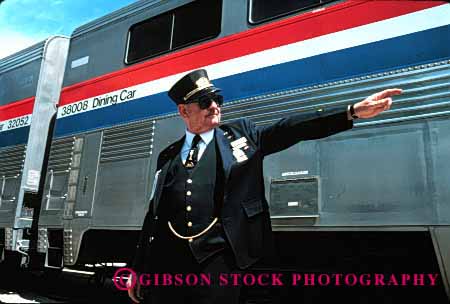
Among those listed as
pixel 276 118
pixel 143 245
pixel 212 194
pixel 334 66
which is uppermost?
pixel 334 66

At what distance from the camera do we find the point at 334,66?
3516 mm

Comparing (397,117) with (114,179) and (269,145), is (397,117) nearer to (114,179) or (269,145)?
(269,145)

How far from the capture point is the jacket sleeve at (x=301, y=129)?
6.93ft

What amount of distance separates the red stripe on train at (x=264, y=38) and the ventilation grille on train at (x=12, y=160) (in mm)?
1577

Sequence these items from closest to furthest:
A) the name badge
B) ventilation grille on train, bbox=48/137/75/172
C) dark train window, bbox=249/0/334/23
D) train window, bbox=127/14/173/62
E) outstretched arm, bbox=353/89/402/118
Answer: outstretched arm, bbox=353/89/402/118 → the name badge → dark train window, bbox=249/0/334/23 → train window, bbox=127/14/173/62 → ventilation grille on train, bbox=48/137/75/172

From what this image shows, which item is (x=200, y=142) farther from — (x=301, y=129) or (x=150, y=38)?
(x=150, y=38)

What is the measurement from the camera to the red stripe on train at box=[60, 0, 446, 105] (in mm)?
3367

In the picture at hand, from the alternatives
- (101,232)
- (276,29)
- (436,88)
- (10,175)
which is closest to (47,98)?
(10,175)

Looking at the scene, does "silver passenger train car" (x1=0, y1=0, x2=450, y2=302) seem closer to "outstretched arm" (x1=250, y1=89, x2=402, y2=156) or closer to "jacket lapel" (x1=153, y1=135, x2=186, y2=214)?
"outstretched arm" (x1=250, y1=89, x2=402, y2=156)

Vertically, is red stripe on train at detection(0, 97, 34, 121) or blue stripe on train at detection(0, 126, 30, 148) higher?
red stripe on train at detection(0, 97, 34, 121)

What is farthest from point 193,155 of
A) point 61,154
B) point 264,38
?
point 61,154

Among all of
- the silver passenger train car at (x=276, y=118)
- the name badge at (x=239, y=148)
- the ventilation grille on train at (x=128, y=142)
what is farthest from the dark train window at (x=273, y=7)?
the name badge at (x=239, y=148)

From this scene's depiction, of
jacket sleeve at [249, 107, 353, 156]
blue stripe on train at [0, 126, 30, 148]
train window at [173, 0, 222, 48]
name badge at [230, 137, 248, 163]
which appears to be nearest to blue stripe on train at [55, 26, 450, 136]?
train window at [173, 0, 222, 48]

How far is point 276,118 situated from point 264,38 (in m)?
0.75
